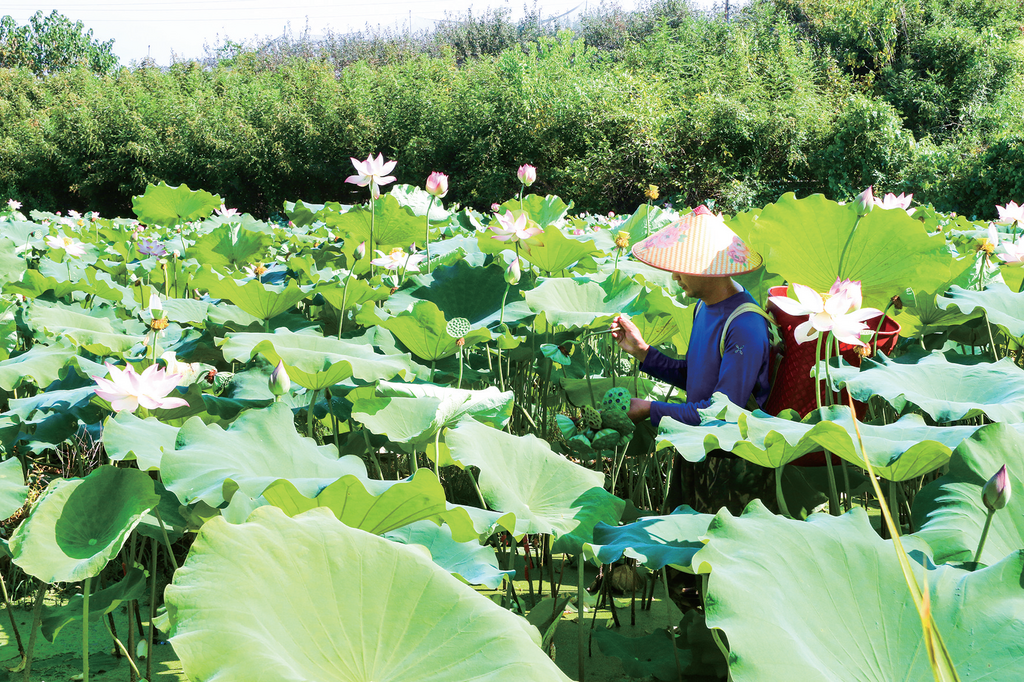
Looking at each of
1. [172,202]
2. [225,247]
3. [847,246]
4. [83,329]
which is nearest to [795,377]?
[847,246]

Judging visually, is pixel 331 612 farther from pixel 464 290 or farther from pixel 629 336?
pixel 464 290

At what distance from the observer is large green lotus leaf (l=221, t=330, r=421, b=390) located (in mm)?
1552

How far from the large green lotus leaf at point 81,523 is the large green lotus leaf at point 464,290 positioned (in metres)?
1.24

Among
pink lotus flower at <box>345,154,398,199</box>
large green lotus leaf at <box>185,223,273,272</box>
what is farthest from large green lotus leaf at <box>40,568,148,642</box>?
large green lotus leaf at <box>185,223,273,272</box>

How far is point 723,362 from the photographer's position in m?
1.56

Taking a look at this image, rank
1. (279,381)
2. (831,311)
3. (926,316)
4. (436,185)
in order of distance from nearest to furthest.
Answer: (831,311), (279,381), (926,316), (436,185)

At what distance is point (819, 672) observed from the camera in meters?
0.76

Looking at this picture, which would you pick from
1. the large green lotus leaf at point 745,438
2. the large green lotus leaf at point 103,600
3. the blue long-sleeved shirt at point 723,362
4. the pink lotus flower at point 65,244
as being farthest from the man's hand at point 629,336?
the pink lotus flower at point 65,244

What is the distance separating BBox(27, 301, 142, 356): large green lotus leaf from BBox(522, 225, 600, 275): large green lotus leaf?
121 centimetres

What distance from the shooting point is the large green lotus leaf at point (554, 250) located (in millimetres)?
2414

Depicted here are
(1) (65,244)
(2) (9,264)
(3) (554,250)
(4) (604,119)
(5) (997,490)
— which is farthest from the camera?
(4) (604,119)

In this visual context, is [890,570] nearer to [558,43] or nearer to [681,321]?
[681,321]

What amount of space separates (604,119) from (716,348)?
12.9 meters

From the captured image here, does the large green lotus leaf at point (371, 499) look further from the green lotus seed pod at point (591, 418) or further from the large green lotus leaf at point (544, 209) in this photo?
the large green lotus leaf at point (544, 209)
